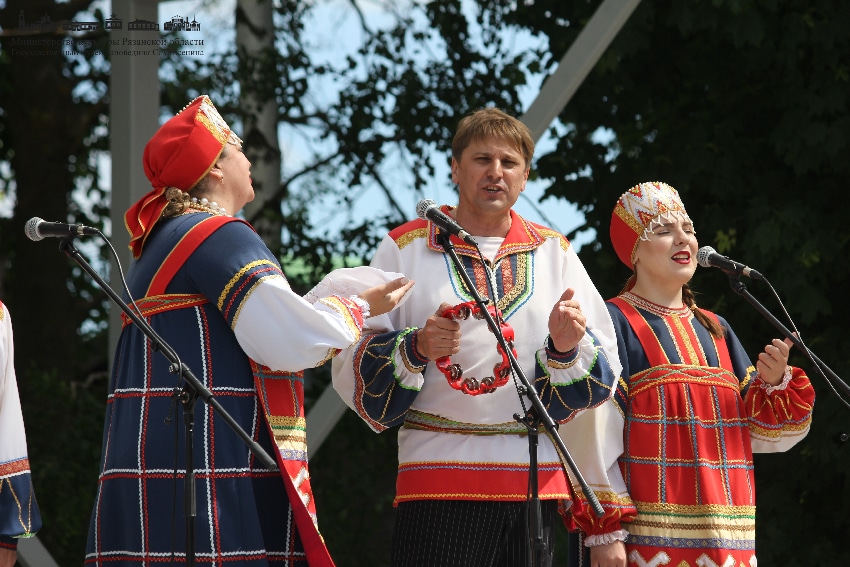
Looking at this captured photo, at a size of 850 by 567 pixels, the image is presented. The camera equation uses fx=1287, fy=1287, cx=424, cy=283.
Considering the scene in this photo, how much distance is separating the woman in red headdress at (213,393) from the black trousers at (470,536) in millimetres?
461

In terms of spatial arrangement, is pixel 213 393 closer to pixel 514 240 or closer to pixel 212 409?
pixel 212 409

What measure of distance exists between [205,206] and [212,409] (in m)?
0.57

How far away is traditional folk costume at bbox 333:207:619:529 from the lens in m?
3.65

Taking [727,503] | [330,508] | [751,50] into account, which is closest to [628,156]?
[751,50]

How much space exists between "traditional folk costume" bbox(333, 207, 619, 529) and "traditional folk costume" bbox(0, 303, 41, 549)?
91cm

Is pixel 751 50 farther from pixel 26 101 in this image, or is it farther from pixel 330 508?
pixel 26 101

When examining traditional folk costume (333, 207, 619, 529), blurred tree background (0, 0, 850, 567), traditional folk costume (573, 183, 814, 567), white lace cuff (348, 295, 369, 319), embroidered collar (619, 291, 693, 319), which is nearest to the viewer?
white lace cuff (348, 295, 369, 319)

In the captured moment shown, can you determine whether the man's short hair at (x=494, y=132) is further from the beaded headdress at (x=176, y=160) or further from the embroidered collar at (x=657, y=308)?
the beaded headdress at (x=176, y=160)

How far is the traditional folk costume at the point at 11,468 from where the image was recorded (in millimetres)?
3352

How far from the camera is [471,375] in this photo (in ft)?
12.1

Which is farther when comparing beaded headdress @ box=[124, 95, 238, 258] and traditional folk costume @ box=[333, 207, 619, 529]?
traditional folk costume @ box=[333, 207, 619, 529]

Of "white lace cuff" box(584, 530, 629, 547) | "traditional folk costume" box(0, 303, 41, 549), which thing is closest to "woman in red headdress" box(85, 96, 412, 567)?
"traditional folk costume" box(0, 303, 41, 549)

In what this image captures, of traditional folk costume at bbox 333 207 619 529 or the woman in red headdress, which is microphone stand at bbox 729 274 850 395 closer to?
traditional folk costume at bbox 333 207 619 529

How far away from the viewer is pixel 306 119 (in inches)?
324
